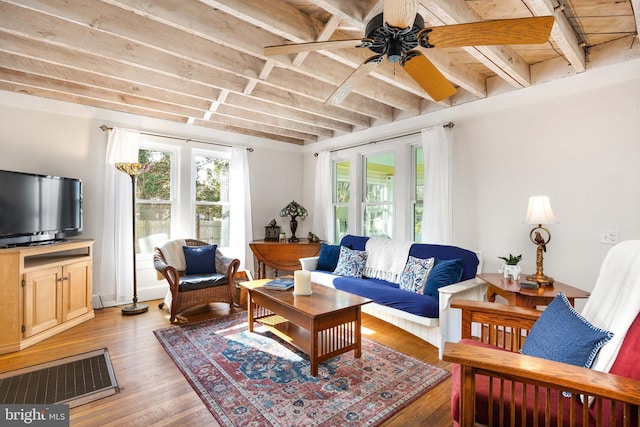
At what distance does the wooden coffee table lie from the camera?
220cm

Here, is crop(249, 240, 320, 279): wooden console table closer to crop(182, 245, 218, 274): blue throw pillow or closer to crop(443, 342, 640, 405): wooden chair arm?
crop(182, 245, 218, 274): blue throw pillow

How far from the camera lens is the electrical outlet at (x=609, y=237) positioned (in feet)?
7.91

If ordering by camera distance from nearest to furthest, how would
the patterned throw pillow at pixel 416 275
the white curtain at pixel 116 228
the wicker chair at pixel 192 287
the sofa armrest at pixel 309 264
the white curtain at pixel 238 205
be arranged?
the patterned throw pillow at pixel 416 275
the wicker chair at pixel 192 287
the white curtain at pixel 116 228
the sofa armrest at pixel 309 264
the white curtain at pixel 238 205

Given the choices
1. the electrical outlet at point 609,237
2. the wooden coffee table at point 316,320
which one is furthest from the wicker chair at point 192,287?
the electrical outlet at point 609,237

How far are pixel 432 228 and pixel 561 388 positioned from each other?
2.52 m

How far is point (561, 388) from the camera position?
1.03m

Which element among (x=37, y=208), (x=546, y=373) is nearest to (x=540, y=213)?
(x=546, y=373)

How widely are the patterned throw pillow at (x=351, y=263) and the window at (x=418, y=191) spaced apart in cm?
75

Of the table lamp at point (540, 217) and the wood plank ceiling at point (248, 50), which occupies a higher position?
the wood plank ceiling at point (248, 50)

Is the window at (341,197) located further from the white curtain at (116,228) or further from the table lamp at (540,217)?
the white curtain at (116,228)

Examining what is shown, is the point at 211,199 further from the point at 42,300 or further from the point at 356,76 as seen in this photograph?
the point at 356,76

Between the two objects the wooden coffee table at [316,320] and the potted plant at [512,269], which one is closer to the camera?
the wooden coffee table at [316,320]

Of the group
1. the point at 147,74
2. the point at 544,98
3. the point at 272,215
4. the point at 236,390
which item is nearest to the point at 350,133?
the point at 272,215

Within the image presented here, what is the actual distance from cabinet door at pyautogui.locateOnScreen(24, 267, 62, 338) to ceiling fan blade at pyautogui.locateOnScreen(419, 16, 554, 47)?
3569 mm
